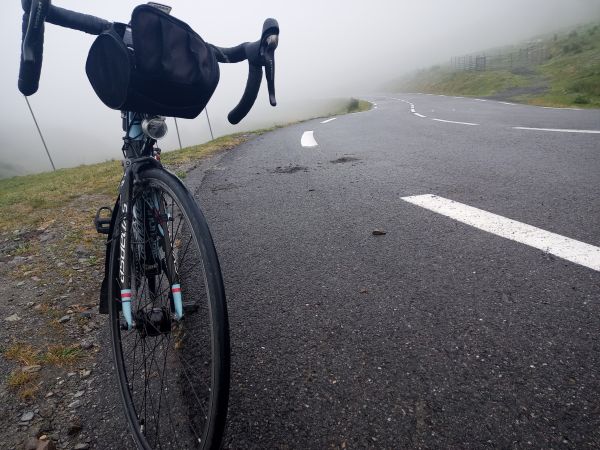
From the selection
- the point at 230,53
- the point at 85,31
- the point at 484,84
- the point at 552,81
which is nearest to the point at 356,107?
the point at 484,84

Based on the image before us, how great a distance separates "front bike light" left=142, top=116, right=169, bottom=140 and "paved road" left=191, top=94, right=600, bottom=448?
43.2 inches

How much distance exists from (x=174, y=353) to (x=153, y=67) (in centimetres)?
137

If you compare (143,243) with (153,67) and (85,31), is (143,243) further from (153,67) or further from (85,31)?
(85,31)

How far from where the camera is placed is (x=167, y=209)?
5.18 ft

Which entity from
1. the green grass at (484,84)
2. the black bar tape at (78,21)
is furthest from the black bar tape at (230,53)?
the green grass at (484,84)

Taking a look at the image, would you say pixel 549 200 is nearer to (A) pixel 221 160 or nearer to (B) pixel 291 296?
(B) pixel 291 296

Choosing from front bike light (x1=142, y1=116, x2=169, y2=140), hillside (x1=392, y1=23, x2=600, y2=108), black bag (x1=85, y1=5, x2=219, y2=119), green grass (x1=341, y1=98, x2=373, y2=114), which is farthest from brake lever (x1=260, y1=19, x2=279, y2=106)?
green grass (x1=341, y1=98, x2=373, y2=114)

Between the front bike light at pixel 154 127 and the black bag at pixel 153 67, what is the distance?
0.18 ft

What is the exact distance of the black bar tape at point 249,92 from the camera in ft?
6.20

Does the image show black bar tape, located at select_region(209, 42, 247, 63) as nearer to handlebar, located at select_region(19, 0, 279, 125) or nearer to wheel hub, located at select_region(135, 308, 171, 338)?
Result: handlebar, located at select_region(19, 0, 279, 125)

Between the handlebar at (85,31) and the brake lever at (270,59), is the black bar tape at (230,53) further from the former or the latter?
the brake lever at (270,59)

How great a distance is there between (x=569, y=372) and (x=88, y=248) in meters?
3.74

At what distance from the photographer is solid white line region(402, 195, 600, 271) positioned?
2.37 meters

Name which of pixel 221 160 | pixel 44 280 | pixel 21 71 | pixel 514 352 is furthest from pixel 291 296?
pixel 221 160
